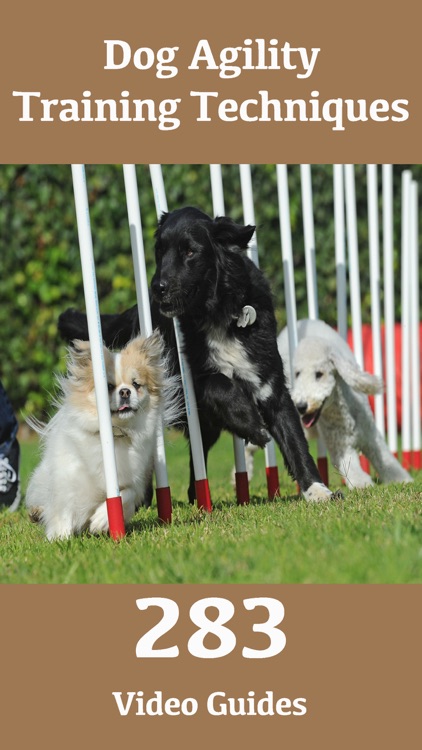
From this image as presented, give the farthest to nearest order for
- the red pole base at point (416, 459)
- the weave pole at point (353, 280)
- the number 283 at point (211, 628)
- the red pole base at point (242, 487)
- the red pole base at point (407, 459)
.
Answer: the red pole base at point (416, 459), the red pole base at point (407, 459), the weave pole at point (353, 280), the red pole base at point (242, 487), the number 283 at point (211, 628)

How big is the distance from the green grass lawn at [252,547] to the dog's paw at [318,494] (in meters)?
0.07

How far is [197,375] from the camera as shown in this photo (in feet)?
14.7

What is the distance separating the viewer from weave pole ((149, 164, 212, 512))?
4438mm

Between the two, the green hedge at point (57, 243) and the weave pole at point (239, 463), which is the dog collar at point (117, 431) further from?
the green hedge at point (57, 243)

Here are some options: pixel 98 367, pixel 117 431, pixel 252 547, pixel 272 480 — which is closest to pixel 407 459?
pixel 272 480

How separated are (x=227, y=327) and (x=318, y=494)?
2.79ft

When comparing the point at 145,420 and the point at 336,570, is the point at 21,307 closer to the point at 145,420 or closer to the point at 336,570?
the point at 145,420

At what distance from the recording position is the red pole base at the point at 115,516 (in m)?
3.77

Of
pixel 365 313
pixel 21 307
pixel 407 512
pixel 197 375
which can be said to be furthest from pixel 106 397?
pixel 365 313

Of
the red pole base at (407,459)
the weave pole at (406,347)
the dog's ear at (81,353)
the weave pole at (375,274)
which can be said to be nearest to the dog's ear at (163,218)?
the dog's ear at (81,353)

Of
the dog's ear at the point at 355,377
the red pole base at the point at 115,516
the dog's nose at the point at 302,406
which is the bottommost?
the red pole base at the point at 115,516

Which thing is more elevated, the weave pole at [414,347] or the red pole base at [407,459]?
the weave pole at [414,347]

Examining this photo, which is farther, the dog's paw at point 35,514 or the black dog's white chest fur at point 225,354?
the dog's paw at point 35,514

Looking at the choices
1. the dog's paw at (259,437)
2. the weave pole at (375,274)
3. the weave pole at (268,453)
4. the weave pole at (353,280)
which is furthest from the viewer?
the weave pole at (375,274)
